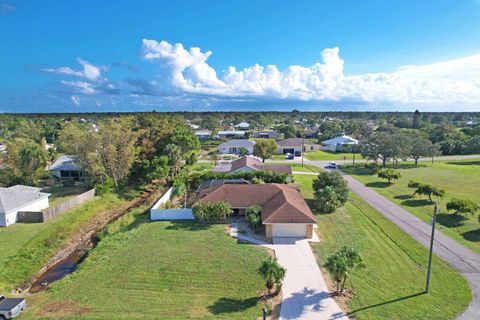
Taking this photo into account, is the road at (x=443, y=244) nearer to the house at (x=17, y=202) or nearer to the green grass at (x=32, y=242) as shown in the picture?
the green grass at (x=32, y=242)

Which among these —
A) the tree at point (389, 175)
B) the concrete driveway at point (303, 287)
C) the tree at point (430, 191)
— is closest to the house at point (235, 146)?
the tree at point (389, 175)

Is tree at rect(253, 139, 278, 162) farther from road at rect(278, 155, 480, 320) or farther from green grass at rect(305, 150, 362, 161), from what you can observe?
road at rect(278, 155, 480, 320)

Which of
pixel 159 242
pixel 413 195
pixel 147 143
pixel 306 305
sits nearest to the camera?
pixel 306 305

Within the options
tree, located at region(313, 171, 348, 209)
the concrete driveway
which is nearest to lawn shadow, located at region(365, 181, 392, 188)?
tree, located at region(313, 171, 348, 209)

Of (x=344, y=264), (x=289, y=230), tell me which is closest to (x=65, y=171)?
(x=289, y=230)

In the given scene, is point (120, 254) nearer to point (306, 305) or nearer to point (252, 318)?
point (252, 318)

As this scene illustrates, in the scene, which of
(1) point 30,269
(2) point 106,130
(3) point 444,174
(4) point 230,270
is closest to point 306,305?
(4) point 230,270
